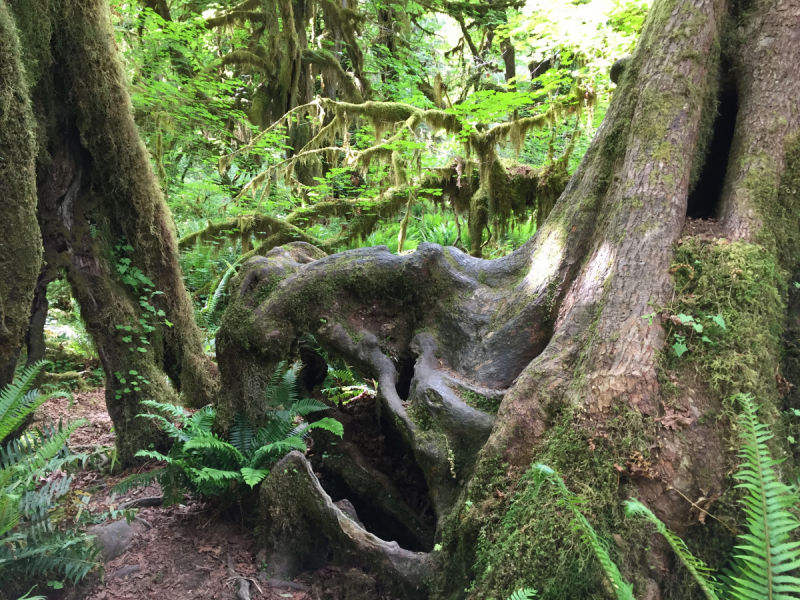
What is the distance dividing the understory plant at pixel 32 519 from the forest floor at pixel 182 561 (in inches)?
10.8

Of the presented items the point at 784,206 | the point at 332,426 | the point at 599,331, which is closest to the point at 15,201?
the point at 332,426

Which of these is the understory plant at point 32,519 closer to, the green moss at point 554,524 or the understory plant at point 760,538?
the green moss at point 554,524

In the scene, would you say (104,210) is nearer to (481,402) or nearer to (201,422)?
(201,422)

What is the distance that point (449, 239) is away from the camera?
34.6 feet

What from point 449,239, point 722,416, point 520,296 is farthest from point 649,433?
point 449,239

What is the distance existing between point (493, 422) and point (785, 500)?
144cm

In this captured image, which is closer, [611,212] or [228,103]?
[611,212]

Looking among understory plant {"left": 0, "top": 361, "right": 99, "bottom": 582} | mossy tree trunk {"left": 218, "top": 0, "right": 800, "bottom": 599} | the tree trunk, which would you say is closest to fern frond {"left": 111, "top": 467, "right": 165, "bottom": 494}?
understory plant {"left": 0, "top": 361, "right": 99, "bottom": 582}

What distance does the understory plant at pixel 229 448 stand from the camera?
3.50 meters

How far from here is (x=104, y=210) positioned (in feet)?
15.2

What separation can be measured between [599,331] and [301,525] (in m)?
2.46

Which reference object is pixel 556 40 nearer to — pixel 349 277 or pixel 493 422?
pixel 349 277

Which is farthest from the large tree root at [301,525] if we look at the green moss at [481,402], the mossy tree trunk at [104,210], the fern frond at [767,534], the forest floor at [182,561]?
the mossy tree trunk at [104,210]

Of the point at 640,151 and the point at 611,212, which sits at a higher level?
the point at 640,151
